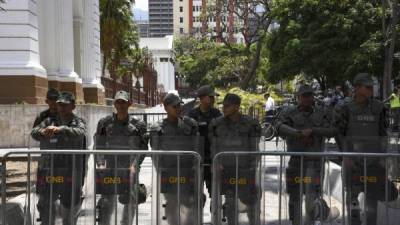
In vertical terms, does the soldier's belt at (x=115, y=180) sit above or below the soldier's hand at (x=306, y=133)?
below

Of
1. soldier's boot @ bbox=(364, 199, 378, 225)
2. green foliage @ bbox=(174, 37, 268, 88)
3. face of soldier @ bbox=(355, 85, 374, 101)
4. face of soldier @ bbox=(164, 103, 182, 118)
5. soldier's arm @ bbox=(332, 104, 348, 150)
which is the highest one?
green foliage @ bbox=(174, 37, 268, 88)

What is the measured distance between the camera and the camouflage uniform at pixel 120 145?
20.1 ft

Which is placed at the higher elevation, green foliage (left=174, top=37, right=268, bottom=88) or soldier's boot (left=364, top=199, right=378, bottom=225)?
green foliage (left=174, top=37, right=268, bottom=88)

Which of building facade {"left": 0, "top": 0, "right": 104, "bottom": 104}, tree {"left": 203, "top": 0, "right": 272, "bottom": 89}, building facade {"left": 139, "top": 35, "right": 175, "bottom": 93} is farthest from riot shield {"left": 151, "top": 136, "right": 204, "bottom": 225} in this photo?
building facade {"left": 139, "top": 35, "right": 175, "bottom": 93}

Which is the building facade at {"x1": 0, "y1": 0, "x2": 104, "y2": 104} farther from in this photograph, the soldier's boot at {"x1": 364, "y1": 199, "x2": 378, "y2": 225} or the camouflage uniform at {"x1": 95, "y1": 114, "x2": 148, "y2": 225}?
the soldier's boot at {"x1": 364, "y1": 199, "x2": 378, "y2": 225}

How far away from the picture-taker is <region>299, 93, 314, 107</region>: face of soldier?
6.55m

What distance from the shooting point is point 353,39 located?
26406mm

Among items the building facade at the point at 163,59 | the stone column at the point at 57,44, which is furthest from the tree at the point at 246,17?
the building facade at the point at 163,59

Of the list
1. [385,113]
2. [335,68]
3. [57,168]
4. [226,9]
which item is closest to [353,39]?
[335,68]

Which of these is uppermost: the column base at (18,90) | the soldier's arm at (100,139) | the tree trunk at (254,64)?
the tree trunk at (254,64)

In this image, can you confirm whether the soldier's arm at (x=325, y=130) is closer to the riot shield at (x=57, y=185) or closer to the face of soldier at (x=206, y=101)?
the face of soldier at (x=206, y=101)

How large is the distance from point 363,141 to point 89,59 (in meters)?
20.3

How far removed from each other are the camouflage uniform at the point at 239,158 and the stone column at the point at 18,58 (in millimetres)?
11633

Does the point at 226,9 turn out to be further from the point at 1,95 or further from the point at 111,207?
the point at 111,207
